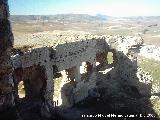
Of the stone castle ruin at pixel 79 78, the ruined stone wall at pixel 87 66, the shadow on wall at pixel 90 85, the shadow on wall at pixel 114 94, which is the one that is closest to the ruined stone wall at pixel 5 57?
the stone castle ruin at pixel 79 78

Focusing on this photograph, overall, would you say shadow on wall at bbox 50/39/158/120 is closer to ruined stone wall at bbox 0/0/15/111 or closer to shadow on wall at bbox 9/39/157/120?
shadow on wall at bbox 9/39/157/120

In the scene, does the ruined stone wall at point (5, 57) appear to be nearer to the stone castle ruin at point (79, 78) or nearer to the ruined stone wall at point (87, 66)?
the stone castle ruin at point (79, 78)

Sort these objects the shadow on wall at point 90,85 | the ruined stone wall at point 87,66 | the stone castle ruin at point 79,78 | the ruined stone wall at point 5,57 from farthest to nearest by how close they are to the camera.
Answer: the shadow on wall at point 90,85 < the ruined stone wall at point 87,66 < the stone castle ruin at point 79,78 < the ruined stone wall at point 5,57

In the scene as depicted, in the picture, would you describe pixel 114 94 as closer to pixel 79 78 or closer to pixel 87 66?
pixel 87 66

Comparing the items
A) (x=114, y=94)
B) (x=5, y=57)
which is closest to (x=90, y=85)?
(x=114, y=94)

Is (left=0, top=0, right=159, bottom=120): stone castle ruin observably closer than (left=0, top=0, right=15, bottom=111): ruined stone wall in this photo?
No

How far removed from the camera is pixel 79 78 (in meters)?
16.1

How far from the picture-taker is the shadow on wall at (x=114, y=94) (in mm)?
15617

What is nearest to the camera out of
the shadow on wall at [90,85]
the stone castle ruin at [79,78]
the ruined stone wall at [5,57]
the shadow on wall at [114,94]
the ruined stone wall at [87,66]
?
the ruined stone wall at [5,57]

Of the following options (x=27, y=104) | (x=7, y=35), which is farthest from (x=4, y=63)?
(x=27, y=104)

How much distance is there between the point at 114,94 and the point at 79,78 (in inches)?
118

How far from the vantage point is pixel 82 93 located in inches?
651

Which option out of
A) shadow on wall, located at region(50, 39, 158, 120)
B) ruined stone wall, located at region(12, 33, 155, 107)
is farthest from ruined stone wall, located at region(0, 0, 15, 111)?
shadow on wall, located at region(50, 39, 158, 120)

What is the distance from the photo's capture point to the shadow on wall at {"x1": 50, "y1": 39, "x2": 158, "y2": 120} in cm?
1562
